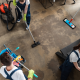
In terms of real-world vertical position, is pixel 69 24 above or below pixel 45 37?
above

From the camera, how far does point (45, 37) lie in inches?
118

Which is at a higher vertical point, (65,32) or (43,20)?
(43,20)

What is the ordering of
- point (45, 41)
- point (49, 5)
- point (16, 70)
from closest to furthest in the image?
point (16, 70), point (45, 41), point (49, 5)

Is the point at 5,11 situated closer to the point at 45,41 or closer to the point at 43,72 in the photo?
the point at 45,41

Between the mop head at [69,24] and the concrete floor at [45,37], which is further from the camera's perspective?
the mop head at [69,24]

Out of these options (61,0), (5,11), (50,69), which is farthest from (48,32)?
(61,0)

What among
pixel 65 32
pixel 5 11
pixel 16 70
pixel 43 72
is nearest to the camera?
pixel 16 70

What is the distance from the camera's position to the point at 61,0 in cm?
395

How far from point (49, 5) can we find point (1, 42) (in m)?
2.35

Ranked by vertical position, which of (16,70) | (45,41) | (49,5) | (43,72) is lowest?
(43,72)

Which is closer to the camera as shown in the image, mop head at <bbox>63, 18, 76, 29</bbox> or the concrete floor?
the concrete floor

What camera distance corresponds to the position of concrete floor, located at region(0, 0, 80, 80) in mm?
2483

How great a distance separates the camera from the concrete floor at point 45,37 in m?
2.48

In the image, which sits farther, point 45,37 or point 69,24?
point 69,24
